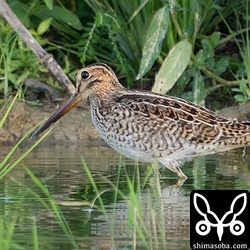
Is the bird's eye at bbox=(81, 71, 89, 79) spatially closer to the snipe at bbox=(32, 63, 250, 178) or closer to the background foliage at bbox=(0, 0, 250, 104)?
the snipe at bbox=(32, 63, 250, 178)

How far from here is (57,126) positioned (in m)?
10.5

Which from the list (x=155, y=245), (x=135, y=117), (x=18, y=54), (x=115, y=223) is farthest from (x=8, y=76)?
(x=155, y=245)

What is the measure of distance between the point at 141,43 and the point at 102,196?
3.29m

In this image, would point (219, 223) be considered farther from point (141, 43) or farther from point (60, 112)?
point (141, 43)

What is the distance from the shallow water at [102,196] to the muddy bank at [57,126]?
0.76 feet

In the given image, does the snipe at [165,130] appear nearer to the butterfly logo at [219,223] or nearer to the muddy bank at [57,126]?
the muddy bank at [57,126]

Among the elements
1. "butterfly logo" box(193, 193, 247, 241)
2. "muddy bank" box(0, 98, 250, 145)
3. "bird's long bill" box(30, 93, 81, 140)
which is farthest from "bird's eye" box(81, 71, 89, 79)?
"butterfly logo" box(193, 193, 247, 241)

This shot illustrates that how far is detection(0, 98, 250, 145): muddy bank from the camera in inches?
406

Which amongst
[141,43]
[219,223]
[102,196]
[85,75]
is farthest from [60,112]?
[219,223]

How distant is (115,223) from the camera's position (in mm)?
6879

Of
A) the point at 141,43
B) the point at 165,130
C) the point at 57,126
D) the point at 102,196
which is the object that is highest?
the point at 141,43

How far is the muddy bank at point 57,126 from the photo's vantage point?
33.9 feet

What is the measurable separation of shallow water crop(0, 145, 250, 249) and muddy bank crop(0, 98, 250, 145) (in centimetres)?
23

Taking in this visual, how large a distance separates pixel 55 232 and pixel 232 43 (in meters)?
5.51
